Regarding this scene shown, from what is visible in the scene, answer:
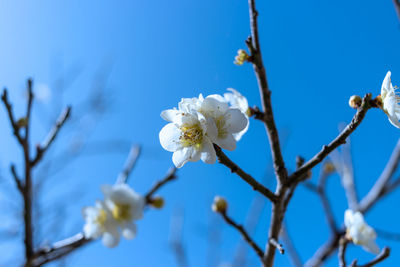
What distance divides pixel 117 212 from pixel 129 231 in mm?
124

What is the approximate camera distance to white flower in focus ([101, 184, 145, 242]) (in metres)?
1.72

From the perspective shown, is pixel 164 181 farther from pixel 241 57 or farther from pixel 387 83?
pixel 387 83

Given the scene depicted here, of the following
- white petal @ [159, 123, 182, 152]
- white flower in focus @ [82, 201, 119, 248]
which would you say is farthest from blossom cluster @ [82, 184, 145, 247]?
white petal @ [159, 123, 182, 152]

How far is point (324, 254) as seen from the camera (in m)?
2.14

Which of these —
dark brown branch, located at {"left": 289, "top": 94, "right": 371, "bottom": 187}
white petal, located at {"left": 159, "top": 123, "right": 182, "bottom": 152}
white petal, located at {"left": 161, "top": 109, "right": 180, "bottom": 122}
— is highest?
white petal, located at {"left": 161, "top": 109, "right": 180, "bottom": 122}

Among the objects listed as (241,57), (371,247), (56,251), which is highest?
(241,57)

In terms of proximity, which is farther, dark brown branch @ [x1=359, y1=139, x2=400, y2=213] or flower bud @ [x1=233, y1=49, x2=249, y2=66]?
dark brown branch @ [x1=359, y1=139, x2=400, y2=213]

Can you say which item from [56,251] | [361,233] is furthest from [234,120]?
[361,233]

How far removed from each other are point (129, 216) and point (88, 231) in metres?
0.23

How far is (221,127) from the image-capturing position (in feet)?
3.55

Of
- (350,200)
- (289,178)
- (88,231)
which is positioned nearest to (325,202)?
(350,200)

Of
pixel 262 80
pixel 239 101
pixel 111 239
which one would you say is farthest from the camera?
pixel 111 239

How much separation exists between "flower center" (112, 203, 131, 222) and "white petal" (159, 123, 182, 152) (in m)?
0.76

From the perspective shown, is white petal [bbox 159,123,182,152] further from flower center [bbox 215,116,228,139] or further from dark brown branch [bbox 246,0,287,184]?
dark brown branch [bbox 246,0,287,184]
